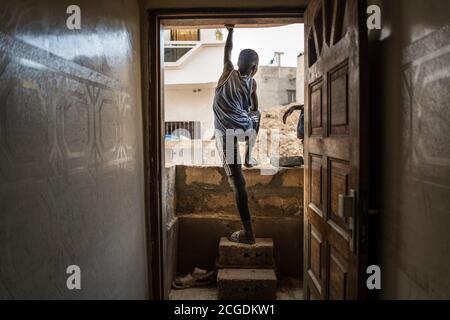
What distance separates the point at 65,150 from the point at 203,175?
2.36 metres

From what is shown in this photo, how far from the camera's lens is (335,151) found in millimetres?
1479

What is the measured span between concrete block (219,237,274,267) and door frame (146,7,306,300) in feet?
3.15

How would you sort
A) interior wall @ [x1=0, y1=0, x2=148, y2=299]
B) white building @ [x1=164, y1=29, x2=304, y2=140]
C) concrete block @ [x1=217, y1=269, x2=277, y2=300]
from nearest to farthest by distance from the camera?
interior wall @ [x1=0, y1=0, x2=148, y2=299], concrete block @ [x1=217, y1=269, x2=277, y2=300], white building @ [x1=164, y1=29, x2=304, y2=140]

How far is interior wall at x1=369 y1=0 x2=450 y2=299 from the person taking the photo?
35.7 inches

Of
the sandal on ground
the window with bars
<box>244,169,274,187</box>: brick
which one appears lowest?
the sandal on ground

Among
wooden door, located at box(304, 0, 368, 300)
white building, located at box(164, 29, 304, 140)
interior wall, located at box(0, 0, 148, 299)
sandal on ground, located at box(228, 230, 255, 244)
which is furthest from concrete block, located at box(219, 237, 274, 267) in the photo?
white building, located at box(164, 29, 304, 140)

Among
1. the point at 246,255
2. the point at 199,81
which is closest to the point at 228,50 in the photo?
the point at 246,255

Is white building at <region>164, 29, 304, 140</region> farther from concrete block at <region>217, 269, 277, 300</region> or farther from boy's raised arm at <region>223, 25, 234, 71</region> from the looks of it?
concrete block at <region>217, 269, 277, 300</region>

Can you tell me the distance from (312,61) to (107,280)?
155 cm

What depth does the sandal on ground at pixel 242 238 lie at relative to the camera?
3.07 m

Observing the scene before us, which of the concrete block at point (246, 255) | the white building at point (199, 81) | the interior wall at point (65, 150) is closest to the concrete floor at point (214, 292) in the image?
the concrete block at point (246, 255)

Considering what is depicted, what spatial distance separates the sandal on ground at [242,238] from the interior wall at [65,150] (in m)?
1.42

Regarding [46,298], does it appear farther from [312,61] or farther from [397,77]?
[312,61]

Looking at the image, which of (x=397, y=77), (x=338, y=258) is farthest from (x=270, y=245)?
(x=397, y=77)
